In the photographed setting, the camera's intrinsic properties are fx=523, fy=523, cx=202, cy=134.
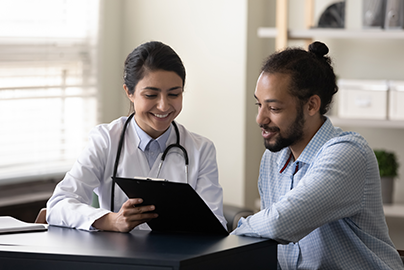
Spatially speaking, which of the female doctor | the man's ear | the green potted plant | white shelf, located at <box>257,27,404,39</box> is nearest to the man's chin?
the man's ear

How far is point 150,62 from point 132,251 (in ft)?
2.40

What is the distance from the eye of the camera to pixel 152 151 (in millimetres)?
1684

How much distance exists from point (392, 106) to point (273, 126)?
155 cm

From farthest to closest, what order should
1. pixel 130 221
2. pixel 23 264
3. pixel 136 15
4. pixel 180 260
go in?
pixel 136 15 < pixel 130 221 < pixel 23 264 < pixel 180 260

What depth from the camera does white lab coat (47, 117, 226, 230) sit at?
158 centimetres

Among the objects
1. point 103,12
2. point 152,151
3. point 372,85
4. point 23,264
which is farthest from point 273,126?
point 103,12

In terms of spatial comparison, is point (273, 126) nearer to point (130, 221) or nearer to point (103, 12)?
point (130, 221)

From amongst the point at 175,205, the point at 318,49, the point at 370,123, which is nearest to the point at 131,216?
the point at 175,205

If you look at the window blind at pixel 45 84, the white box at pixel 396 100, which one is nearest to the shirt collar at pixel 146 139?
the window blind at pixel 45 84

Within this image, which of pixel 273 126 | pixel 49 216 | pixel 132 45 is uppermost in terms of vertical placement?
pixel 132 45

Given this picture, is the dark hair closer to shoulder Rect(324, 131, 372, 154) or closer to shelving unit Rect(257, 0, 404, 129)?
shoulder Rect(324, 131, 372, 154)

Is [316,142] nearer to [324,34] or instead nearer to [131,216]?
[131,216]

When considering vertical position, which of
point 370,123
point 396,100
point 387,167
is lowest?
point 387,167

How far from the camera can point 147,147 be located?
1675 millimetres
